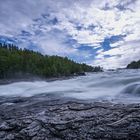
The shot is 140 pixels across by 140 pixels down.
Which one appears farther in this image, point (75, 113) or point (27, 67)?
point (27, 67)

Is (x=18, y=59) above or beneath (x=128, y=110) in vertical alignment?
above

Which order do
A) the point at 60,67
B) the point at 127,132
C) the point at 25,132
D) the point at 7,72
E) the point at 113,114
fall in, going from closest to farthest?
the point at 127,132
the point at 25,132
the point at 113,114
the point at 7,72
the point at 60,67

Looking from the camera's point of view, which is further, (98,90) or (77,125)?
(98,90)

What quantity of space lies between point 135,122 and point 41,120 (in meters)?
2.43

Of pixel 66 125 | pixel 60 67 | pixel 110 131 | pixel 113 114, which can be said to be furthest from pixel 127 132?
pixel 60 67

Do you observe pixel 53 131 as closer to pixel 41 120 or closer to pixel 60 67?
pixel 41 120

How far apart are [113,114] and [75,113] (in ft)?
3.45

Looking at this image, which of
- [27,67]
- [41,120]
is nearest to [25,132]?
[41,120]

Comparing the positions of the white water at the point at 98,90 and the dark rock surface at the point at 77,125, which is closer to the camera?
the dark rock surface at the point at 77,125

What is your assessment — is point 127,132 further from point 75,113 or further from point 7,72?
point 7,72

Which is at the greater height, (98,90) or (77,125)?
(98,90)

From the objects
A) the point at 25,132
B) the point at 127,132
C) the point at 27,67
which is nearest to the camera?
the point at 127,132

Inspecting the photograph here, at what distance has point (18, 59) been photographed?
77.3 metres

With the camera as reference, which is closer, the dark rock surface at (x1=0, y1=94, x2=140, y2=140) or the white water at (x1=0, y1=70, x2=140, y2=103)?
the dark rock surface at (x1=0, y1=94, x2=140, y2=140)
